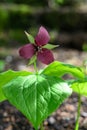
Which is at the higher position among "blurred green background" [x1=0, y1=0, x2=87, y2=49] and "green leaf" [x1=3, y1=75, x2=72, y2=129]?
"green leaf" [x1=3, y1=75, x2=72, y2=129]

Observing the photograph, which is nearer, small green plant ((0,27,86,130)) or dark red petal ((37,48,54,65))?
small green plant ((0,27,86,130))

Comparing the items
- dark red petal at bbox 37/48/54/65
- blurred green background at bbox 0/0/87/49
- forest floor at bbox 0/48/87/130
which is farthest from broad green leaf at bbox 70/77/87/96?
blurred green background at bbox 0/0/87/49

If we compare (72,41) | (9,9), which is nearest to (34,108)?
(72,41)

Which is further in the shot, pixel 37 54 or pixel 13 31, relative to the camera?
pixel 13 31

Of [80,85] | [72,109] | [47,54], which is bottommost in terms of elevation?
[72,109]

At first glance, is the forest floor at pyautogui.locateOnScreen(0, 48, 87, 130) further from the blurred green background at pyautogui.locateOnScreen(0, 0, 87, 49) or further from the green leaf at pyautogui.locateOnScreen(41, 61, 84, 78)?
the blurred green background at pyautogui.locateOnScreen(0, 0, 87, 49)

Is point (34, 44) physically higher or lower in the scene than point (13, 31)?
higher

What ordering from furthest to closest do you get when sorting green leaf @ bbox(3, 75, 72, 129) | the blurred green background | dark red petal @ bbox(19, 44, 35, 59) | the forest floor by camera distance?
the blurred green background
the forest floor
dark red petal @ bbox(19, 44, 35, 59)
green leaf @ bbox(3, 75, 72, 129)

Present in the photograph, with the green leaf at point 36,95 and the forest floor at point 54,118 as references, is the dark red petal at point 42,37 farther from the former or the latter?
the forest floor at point 54,118

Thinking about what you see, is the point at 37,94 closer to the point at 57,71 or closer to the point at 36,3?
the point at 57,71
